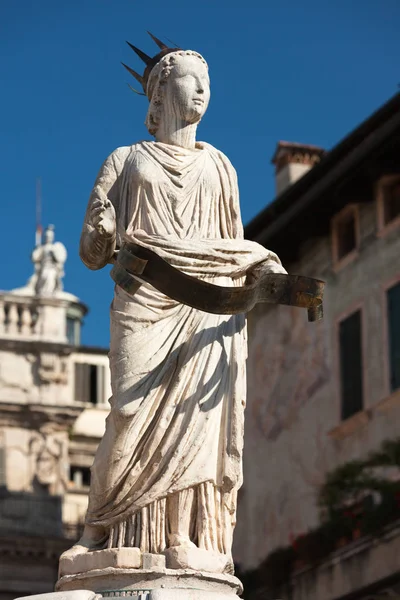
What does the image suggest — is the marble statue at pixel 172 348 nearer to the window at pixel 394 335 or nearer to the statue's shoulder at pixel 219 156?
the statue's shoulder at pixel 219 156

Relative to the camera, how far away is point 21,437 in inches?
1826

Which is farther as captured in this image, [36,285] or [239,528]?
[36,285]

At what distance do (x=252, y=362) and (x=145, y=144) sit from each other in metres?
25.0

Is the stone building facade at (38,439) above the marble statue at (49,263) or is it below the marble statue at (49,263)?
below

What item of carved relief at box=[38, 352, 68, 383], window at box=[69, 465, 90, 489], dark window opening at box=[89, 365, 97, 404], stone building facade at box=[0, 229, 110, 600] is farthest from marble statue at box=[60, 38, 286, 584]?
dark window opening at box=[89, 365, 97, 404]

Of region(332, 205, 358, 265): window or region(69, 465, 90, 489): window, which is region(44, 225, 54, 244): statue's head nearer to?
region(69, 465, 90, 489): window

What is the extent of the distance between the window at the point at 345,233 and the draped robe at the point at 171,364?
2200 centimetres

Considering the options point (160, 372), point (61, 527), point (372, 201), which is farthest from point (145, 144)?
point (61, 527)

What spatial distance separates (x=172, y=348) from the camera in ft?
31.2

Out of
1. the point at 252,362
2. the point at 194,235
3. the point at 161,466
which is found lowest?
the point at 161,466

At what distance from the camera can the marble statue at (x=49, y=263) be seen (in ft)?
158

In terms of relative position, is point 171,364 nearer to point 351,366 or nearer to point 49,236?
point 351,366

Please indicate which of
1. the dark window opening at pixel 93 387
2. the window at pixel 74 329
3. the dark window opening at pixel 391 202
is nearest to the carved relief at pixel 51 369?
the dark window opening at pixel 93 387

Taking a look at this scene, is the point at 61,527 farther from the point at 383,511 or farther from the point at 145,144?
the point at 145,144
